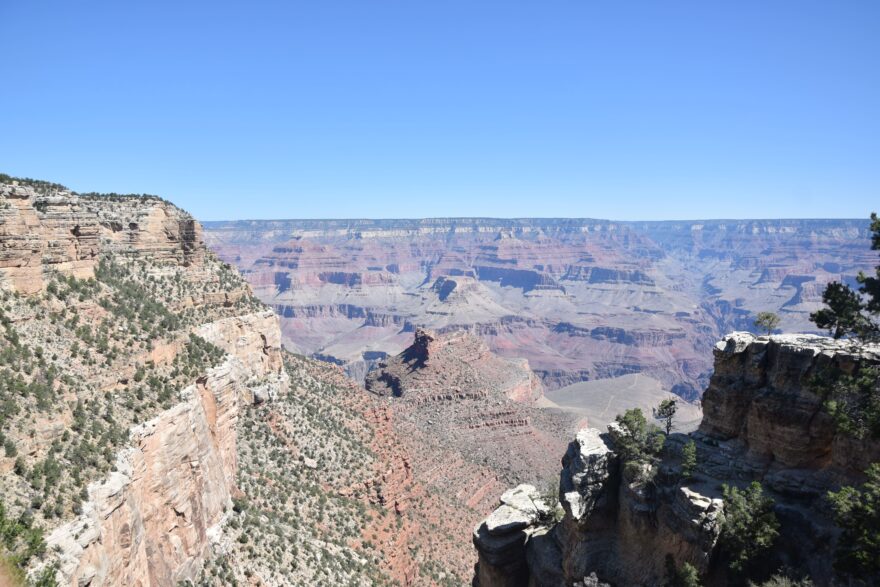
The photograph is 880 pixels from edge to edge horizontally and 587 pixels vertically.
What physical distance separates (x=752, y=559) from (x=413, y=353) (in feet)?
265

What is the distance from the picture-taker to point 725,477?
952 inches

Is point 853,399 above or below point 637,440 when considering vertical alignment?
above

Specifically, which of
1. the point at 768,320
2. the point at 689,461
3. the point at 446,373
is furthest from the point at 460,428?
the point at 689,461

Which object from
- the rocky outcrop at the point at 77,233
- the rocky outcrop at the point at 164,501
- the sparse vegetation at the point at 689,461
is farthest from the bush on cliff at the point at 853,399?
the rocky outcrop at the point at 77,233

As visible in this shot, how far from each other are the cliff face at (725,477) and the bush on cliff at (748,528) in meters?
0.46

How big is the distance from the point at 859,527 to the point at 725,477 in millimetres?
A: 6264

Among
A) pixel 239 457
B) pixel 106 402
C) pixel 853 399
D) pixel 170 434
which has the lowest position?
pixel 239 457

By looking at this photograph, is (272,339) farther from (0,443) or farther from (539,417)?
(539,417)

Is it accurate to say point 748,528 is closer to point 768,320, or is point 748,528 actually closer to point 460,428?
point 768,320

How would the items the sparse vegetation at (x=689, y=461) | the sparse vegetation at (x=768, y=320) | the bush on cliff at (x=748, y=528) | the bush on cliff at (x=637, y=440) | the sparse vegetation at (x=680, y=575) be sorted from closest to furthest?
the bush on cliff at (x=748, y=528) → the sparse vegetation at (x=680, y=575) → the sparse vegetation at (x=689, y=461) → the bush on cliff at (x=637, y=440) → the sparse vegetation at (x=768, y=320)

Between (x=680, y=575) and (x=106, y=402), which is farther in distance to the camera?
(x=106, y=402)

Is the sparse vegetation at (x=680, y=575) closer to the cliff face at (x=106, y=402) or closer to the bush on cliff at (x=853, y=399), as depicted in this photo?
the bush on cliff at (x=853, y=399)

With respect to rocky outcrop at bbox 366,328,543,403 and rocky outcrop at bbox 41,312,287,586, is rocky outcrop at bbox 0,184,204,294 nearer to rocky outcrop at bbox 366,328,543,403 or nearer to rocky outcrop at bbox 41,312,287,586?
rocky outcrop at bbox 41,312,287,586

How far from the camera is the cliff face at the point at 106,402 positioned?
17422 mm
